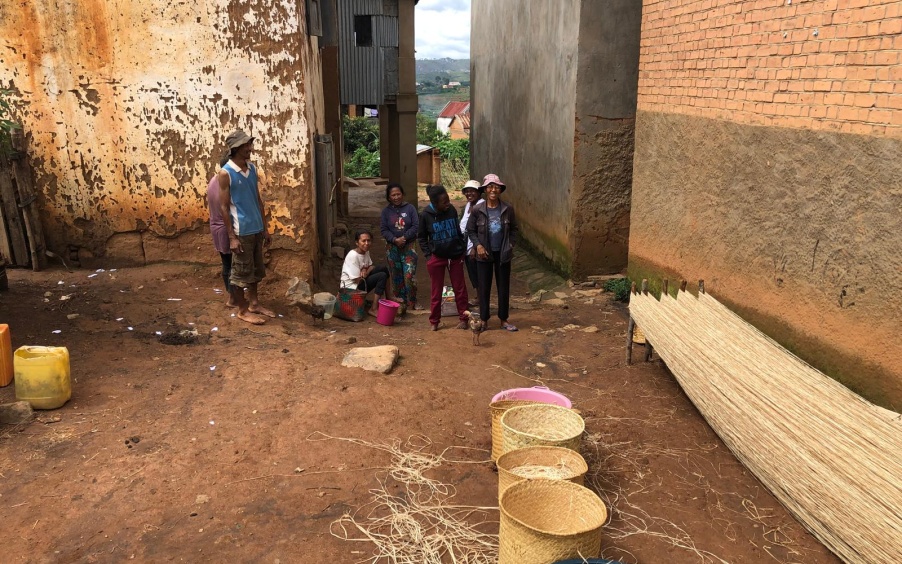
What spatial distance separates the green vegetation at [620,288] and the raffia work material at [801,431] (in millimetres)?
2994

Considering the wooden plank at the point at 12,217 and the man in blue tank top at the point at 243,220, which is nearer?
the man in blue tank top at the point at 243,220

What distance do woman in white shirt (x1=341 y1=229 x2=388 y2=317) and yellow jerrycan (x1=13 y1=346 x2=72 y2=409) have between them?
3.45 meters

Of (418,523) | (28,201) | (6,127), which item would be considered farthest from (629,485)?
(28,201)

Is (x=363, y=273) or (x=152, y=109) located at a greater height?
(x=152, y=109)

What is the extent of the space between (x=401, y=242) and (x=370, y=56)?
1058 cm

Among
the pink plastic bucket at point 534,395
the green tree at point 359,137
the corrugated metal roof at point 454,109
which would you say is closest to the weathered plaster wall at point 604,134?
the pink plastic bucket at point 534,395

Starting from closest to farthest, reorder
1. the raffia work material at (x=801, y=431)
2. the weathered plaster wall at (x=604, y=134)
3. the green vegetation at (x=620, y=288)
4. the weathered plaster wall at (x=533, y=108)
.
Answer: the raffia work material at (x=801, y=431) → the green vegetation at (x=620, y=288) → the weathered plaster wall at (x=604, y=134) → the weathered plaster wall at (x=533, y=108)

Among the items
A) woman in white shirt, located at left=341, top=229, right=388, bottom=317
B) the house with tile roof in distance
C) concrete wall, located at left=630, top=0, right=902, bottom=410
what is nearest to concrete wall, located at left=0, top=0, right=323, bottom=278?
woman in white shirt, located at left=341, top=229, right=388, bottom=317

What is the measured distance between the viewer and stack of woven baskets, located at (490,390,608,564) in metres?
3.03

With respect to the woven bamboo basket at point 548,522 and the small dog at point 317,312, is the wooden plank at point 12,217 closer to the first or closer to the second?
the small dog at point 317,312

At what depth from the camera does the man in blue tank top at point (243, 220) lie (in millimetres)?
6082

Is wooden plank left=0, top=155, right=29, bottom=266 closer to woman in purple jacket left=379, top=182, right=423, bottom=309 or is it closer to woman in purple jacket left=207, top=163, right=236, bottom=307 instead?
woman in purple jacket left=207, top=163, right=236, bottom=307

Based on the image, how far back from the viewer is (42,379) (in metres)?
4.57

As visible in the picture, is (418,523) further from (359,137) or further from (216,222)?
(359,137)
